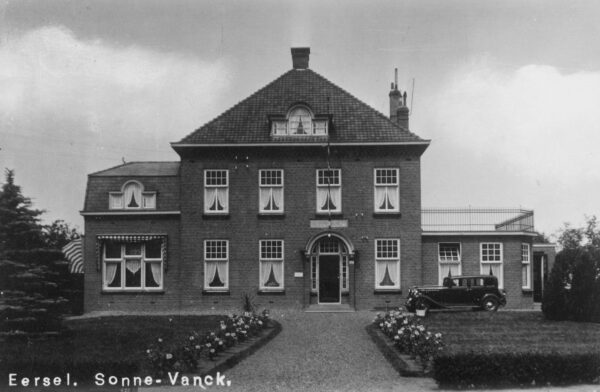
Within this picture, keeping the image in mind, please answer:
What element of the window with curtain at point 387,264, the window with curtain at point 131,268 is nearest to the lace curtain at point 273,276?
the window with curtain at point 387,264

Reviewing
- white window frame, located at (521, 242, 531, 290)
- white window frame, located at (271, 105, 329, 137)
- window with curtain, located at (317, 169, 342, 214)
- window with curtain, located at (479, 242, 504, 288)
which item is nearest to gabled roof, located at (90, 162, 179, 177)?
white window frame, located at (271, 105, 329, 137)

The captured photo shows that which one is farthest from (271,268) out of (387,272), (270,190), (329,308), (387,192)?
(387,192)

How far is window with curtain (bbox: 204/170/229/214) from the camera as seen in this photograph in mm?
29797

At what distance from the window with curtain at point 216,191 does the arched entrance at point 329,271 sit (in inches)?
169

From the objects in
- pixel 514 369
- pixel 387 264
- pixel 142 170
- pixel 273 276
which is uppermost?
pixel 142 170

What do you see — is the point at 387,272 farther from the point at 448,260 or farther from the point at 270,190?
the point at 270,190

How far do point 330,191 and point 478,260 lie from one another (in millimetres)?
6825

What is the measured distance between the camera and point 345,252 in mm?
29484

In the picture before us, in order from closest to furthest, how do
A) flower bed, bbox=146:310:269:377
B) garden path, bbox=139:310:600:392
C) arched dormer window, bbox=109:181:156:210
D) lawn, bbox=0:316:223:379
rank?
→ 1. lawn, bbox=0:316:223:379
2. garden path, bbox=139:310:600:392
3. flower bed, bbox=146:310:269:377
4. arched dormer window, bbox=109:181:156:210

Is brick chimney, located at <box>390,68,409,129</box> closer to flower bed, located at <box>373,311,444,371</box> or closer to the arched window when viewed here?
the arched window

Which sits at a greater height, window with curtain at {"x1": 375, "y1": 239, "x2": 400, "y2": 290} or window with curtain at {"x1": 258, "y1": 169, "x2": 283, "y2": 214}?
window with curtain at {"x1": 258, "y1": 169, "x2": 283, "y2": 214}

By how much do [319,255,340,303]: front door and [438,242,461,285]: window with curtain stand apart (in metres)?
4.30

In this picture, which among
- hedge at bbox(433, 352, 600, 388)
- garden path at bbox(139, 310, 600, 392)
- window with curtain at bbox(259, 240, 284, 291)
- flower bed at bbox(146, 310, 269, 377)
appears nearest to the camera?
hedge at bbox(433, 352, 600, 388)

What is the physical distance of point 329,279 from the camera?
29.6 meters
